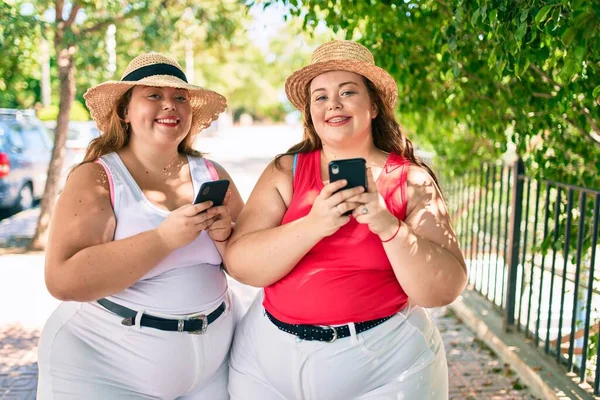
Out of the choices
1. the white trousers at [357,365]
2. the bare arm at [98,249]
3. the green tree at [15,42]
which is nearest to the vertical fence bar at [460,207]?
the white trousers at [357,365]

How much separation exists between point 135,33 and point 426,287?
909 centimetres

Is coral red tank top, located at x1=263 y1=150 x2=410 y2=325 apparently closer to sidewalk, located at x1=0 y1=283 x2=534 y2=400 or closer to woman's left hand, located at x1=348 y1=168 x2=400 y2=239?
woman's left hand, located at x1=348 y1=168 x2=400 y2=239

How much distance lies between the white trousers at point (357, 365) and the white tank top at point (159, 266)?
317 millimetres

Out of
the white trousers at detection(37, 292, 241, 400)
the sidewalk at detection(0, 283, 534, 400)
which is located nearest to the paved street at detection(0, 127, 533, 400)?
the sidewalk at detection(0, 283, 534, 400)

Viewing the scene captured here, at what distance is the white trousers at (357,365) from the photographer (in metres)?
2.20

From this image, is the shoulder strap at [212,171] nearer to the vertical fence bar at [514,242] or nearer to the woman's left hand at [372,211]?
the woman's left hand at [372,211]

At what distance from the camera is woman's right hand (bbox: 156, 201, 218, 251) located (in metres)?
2.20

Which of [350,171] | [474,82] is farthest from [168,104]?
[474,82]

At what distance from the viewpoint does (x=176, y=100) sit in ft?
8.50

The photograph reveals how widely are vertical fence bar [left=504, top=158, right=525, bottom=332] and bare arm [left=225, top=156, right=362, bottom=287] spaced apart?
3.46 m

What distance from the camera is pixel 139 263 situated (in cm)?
226

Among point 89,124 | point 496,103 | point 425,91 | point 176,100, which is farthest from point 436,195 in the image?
point 89,124

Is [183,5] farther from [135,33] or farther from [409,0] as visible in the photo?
[409,0]

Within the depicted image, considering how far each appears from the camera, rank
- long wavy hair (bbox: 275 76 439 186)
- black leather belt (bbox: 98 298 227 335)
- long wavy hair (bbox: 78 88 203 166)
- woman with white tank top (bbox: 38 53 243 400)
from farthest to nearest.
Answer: long wavy hair (bbox: 78 88 203 166) → long wavy hair (bbox: 275 76 439 186) → black leather belt (bbox: 98 298 227 335) → woman with white tank top (bbox: 38 53 243 400)
